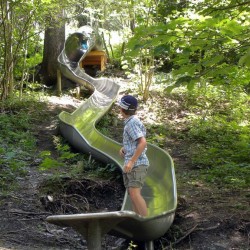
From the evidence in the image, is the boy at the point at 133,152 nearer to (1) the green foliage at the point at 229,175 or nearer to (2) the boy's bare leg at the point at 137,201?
(2) the boy's bare leg at the point at 137,201

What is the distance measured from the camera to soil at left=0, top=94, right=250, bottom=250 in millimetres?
5426

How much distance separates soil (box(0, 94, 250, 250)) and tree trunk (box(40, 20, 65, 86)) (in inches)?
377

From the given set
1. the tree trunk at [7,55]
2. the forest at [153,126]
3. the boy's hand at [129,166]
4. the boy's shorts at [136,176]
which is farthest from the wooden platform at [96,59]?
the boy's hand at [129,166]

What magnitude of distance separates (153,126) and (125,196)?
7.13m

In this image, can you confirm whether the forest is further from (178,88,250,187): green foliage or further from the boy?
the boy

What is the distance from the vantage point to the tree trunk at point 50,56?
695 inches

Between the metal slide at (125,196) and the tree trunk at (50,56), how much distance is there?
0.70 m

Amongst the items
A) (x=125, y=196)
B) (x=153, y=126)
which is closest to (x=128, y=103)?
(x=125, y=196)

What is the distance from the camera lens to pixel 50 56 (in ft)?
58.3

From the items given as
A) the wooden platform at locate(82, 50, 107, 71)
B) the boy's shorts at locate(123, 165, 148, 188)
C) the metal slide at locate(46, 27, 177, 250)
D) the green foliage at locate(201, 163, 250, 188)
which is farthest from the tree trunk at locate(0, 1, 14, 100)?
the wooden platform at locate(82, 50, 107, 71)

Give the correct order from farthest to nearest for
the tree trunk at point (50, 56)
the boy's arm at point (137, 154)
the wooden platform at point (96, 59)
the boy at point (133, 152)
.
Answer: the wooden platform at point (96, 59) → the tree trunk at point (50, 56) → the boy at point (133, 152) → the boy's arm at point (137, 154)

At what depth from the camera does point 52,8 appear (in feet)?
42.8

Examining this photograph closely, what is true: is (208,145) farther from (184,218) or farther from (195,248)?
(195,248)

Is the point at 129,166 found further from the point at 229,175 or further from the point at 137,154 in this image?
the point at 229,175
